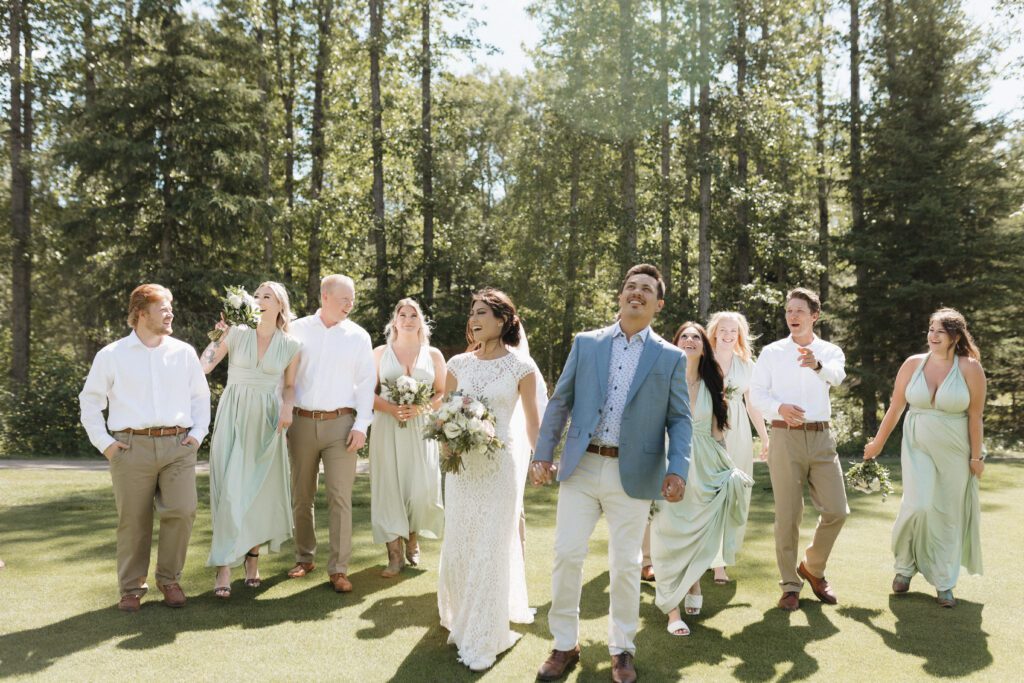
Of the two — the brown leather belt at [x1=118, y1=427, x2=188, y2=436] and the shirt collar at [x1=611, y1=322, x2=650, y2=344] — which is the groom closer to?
the shirt collar at [x1=611, y1=322, x2=650, y2=344]

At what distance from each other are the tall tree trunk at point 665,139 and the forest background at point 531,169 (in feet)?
0.40

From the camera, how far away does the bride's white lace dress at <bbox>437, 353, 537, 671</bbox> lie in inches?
195

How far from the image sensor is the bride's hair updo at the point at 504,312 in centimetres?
520

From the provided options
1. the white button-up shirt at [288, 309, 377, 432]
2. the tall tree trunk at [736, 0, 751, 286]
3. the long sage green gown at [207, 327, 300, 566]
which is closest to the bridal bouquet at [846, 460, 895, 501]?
the white button-up shirt at [288, 309, 377, 432]

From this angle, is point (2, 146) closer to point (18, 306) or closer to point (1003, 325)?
point (18, 306)

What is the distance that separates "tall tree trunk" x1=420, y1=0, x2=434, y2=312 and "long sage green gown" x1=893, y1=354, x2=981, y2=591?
1754 cm

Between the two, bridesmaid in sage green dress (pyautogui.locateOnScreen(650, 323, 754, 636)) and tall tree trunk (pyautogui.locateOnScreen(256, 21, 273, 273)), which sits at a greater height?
tall tree trunk (pyautogui.locateOnScreen(256, 21, 273, 273))

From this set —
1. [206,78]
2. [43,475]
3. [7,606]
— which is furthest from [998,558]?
[206,78]

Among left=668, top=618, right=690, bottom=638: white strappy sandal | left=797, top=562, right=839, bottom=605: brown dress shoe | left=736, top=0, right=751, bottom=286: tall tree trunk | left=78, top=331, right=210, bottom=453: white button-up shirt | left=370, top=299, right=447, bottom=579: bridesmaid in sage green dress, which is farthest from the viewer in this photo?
left=736, top=0, right=751, bottom=286: tall tree trunk

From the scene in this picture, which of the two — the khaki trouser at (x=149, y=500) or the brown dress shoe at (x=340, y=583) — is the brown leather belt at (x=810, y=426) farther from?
the khaki trouser at (x=149, y=500)

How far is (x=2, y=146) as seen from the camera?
25.2m

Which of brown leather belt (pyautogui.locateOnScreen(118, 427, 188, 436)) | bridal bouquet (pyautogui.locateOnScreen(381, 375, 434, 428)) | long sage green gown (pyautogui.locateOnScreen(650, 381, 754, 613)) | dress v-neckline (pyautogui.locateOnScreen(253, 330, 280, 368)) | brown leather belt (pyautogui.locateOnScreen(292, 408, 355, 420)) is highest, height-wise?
dress v-neckline (pyautogui.locateOnScreen(253, 330, 280, 368))

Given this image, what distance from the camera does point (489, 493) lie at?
202 inches

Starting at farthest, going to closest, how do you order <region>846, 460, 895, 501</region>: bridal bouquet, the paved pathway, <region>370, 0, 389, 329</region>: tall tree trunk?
<region>370, 0, 389, 329</region>: tall tree trunk
the paved pathway
<region>846, 460, 895, 501</region>: bridal bouquet
